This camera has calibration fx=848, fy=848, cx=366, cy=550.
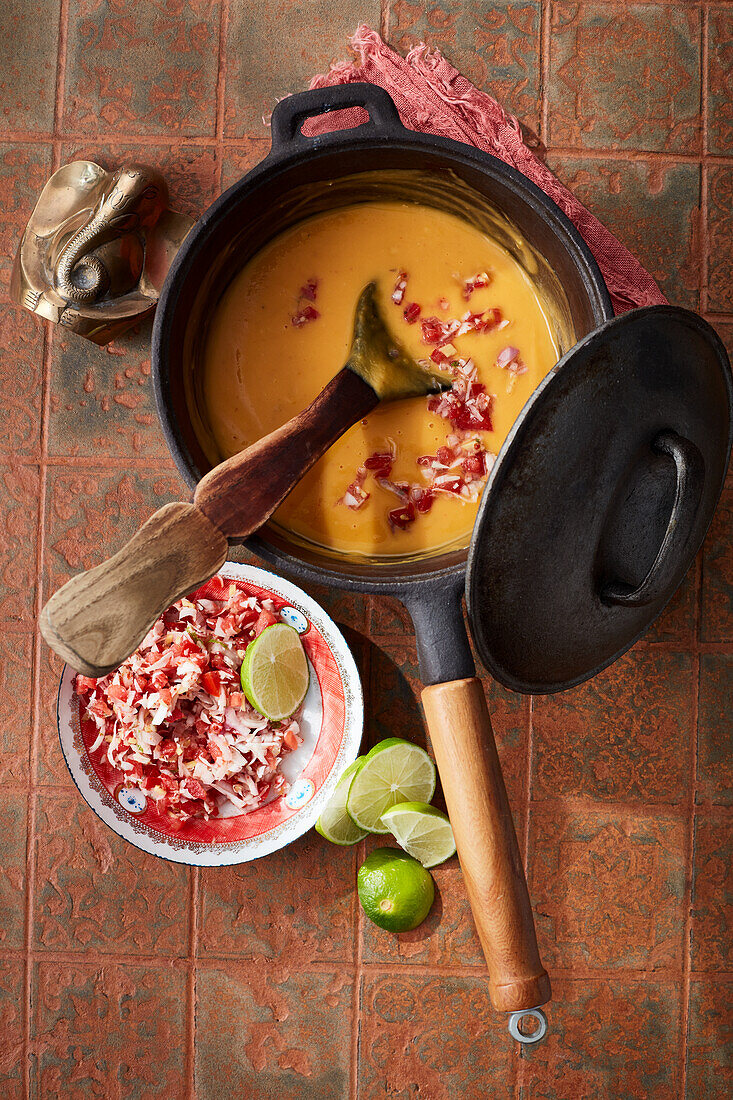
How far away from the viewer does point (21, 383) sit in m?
1.37

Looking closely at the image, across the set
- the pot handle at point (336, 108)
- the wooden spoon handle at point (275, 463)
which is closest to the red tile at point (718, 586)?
the wooden spoon handle at point (275, 463)

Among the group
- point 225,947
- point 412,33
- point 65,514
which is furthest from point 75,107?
point 225,947

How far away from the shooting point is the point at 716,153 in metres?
1.37

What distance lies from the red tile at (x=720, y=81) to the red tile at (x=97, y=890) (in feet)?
4.82

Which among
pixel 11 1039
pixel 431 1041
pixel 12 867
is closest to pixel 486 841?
pixel 431 1041

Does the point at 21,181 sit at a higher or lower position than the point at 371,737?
higher

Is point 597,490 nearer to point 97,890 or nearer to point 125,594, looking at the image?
point 125,594

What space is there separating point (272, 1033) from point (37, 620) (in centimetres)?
78

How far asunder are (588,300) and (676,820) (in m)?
0.86

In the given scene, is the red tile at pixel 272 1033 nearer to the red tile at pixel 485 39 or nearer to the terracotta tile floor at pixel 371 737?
the terracotta tile floor at pixel 371 737

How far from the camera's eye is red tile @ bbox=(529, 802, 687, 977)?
139 cm

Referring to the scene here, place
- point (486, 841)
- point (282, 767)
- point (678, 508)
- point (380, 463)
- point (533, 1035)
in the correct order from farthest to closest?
point (282, 767)
point (380, 463)
point (533, 1035)
point (486, 841)
point (678, 508)

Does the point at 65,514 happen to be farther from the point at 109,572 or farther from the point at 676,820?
the point at 676,820

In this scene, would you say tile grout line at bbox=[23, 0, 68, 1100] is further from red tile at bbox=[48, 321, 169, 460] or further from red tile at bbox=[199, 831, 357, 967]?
red tile at bbox=[199, 831, 357, 967]
